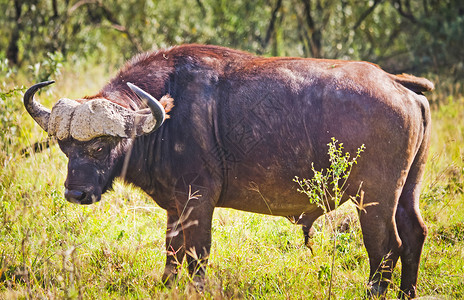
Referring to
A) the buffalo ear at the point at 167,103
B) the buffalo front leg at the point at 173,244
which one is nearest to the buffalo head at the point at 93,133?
the buffalo ear at the point at 167,103

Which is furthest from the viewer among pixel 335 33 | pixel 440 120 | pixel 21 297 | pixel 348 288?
pixel 335 33

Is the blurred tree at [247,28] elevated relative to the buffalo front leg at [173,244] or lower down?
elevated

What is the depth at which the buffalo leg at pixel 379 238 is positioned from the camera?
4.42m

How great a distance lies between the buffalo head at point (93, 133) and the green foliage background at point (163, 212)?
47 cm

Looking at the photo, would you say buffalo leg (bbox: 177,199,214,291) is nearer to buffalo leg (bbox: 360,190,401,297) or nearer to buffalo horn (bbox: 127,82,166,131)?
buffalo horn (bbox: 127,82,166,131)

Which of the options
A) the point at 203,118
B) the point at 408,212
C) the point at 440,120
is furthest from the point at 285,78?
the point at 440,120

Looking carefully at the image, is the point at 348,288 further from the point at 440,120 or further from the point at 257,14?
the point at 257,14

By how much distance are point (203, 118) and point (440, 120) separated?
570 cm

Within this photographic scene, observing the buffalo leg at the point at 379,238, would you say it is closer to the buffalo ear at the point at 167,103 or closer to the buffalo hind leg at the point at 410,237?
the buffalo hind leg at the point at 410,237

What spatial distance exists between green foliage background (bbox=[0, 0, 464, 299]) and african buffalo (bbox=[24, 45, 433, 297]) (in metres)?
0.42

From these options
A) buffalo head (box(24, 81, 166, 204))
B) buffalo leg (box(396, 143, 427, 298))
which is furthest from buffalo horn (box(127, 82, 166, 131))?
buffalo leg (box(396, 143, 427, 298))

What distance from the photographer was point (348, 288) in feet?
15.1

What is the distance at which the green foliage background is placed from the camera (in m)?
4.60

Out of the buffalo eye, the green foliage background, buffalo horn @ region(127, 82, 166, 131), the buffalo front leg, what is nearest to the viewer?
buffalo horn @ region(127, 82, 166, 131)
